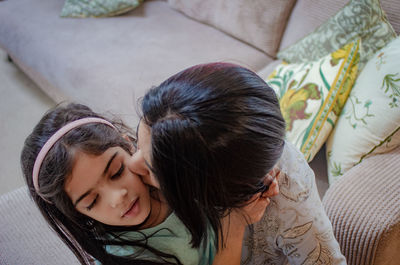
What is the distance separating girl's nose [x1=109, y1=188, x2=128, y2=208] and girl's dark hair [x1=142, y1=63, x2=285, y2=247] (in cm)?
22

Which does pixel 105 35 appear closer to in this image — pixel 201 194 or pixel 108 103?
pixel 108 103

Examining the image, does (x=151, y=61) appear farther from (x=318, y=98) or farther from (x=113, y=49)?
(x=318, y=98)

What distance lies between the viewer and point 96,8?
1.92 meters

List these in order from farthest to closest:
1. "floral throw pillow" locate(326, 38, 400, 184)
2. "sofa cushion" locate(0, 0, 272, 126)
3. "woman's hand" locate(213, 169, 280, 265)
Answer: "sofa cushion" locate(0, 0, 272, 126)
"floral throw pillow" locate(326, 38, 400, 184)
"woman's hand" locate(213, 169, 280, 265)

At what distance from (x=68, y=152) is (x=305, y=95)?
2.40 ft

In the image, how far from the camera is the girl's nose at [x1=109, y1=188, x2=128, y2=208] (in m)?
0.76

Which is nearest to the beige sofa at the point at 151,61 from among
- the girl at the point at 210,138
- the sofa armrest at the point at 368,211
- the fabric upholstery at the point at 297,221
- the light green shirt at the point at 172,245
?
the sofa armrest at the point at 368,211

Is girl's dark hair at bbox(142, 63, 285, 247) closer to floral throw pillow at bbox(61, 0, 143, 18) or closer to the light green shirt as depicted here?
the light green shirt

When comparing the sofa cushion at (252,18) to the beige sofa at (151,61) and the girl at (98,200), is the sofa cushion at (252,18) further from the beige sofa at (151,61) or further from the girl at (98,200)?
the girl at (98,200)

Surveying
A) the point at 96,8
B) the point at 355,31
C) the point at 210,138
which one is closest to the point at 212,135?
the point at 210,138

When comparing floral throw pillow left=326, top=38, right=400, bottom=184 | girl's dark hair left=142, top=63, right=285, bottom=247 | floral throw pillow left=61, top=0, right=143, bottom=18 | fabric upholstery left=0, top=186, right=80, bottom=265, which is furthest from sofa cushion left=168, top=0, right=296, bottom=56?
fabric upholstery left=0, top=186, right=80, bottom=265

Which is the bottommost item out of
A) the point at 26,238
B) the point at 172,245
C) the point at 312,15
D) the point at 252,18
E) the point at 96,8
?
the point at 26,238

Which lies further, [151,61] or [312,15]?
[151,61]

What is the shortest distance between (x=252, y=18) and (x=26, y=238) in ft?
4.31
